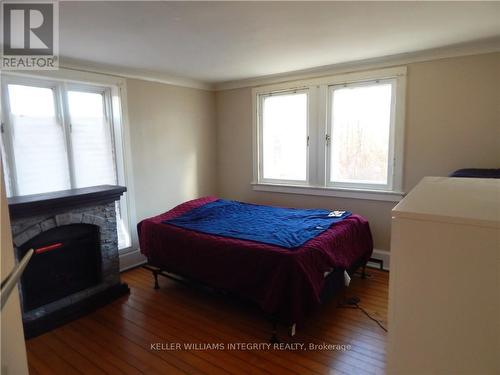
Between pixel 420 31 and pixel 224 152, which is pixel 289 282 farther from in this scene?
pixel 224 152

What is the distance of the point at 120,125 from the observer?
3457 millimetres

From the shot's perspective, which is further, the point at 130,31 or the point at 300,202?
the point at 300,202

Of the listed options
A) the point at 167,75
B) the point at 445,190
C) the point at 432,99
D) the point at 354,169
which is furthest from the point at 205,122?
the point at 445,190

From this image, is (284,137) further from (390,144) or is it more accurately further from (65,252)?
(65,252)

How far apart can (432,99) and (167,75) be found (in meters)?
3.06

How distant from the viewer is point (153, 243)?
3119 mm

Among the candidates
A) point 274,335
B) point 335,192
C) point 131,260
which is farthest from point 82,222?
point 335,192

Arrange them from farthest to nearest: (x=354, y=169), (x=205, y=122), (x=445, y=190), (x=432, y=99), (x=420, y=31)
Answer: (x=205, y=122), (x=354, y=169), (x=432, y=99), (x=420, y=31), (x=445, y=190)

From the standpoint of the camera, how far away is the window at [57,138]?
8.93 ft

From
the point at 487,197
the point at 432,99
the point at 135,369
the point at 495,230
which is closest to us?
the point at 495,230

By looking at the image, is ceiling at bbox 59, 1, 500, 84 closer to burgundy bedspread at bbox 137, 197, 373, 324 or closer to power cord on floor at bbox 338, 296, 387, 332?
burgundy bedspread at bbox 137, 197, 373, 324

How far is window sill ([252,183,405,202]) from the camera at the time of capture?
335cm

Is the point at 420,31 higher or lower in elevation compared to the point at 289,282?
higher

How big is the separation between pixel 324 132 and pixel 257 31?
1723 millimetres
